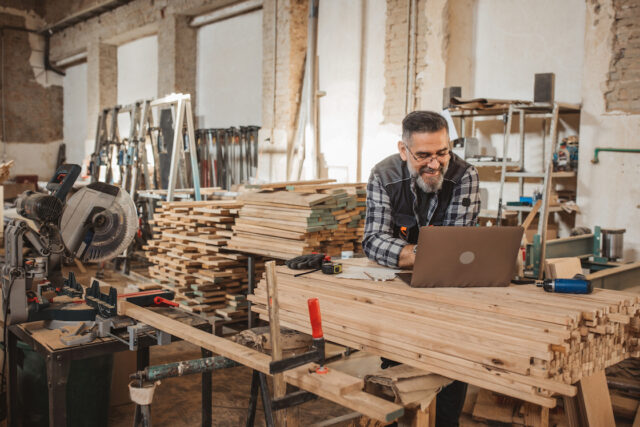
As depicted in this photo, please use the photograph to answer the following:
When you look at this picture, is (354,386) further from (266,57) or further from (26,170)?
(26,170)

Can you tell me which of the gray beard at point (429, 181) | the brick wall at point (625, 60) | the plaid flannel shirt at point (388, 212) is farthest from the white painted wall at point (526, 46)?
the gray beard at point (429, 181)

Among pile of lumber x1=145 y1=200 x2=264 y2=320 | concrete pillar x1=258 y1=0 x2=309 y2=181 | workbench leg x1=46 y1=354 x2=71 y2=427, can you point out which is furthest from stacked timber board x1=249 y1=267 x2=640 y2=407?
concrete pillar x1=258 y1=0 x2=309 y2=181

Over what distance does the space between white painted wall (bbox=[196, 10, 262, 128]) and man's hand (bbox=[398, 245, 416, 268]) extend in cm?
732

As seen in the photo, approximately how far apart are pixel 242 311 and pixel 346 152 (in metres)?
3.27

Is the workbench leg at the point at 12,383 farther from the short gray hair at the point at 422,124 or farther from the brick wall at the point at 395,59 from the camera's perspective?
the brick wall at the point at 395,59

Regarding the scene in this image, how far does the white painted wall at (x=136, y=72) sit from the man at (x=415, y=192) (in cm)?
1003

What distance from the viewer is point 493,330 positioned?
1945 millimetres

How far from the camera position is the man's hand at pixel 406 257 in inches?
110

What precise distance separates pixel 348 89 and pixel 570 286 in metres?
6.17

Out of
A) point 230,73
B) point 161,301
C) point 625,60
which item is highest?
point 230,73

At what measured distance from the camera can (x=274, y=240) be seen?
498 centimetres

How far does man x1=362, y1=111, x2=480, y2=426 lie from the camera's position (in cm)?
288

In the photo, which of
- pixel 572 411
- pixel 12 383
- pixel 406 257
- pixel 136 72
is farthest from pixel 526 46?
pixel 136 72

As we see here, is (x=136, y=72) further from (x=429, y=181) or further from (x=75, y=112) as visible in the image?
(x=429, y=181)
